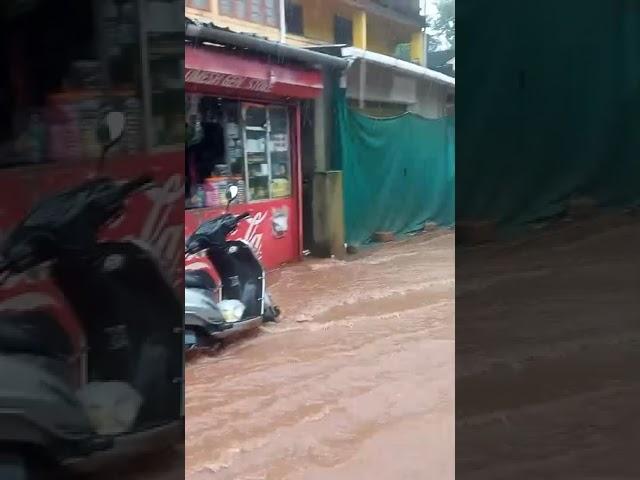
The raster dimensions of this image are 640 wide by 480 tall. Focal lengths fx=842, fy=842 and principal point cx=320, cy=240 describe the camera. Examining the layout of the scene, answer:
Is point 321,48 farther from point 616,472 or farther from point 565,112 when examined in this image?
point 616,472

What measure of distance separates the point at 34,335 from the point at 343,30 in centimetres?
145

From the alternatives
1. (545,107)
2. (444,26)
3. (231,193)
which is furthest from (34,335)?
(545,107)

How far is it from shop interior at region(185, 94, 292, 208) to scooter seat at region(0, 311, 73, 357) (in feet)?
1.95

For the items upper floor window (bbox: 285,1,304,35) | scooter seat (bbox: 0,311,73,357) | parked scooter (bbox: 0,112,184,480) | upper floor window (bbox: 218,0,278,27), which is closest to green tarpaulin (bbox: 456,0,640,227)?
upper floor window (bbox: 285,1,304,35)

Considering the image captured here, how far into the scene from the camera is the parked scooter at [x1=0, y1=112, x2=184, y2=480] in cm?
269

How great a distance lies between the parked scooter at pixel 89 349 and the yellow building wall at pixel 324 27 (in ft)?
1.58

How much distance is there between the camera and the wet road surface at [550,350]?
3.08m

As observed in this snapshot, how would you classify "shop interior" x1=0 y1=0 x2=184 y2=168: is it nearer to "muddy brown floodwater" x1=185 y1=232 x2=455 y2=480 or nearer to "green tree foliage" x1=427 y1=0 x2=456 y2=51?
"muddy brown floodwater" x1=185 y1=232 x2=455 y2=480

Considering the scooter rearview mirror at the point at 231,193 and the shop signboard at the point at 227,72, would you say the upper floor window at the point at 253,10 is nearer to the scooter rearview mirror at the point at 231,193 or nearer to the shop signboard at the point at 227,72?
the shop signboard at the point at 227,72

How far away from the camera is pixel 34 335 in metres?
2.72

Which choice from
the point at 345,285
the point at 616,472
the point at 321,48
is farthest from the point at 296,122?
the point at 616,472

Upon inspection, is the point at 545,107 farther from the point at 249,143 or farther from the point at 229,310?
the point at 229,310

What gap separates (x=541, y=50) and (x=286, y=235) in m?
1.16

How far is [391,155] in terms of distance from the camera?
2975 millimetres
